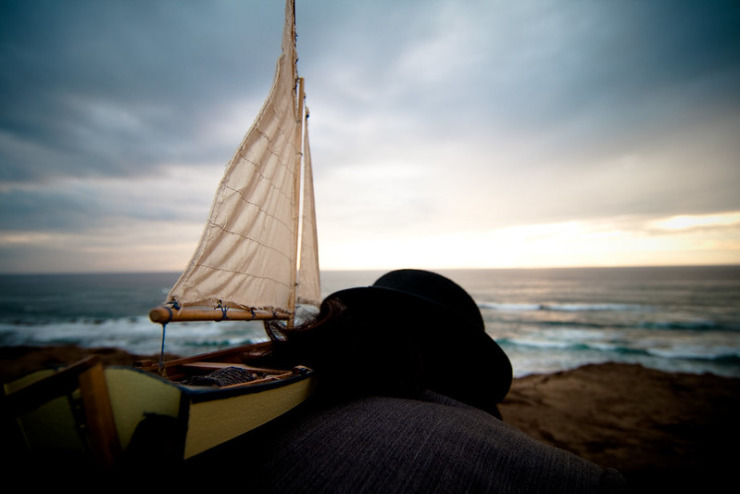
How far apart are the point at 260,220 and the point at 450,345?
2.41 metres

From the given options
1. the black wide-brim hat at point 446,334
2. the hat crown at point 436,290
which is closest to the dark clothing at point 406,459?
the black wide-brim hat at point 446,334

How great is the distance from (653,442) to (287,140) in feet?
26.5

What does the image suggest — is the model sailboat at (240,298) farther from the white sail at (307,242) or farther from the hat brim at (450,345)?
the hat brim at (450,345)

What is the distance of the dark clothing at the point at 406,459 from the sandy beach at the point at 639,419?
7.35 feet

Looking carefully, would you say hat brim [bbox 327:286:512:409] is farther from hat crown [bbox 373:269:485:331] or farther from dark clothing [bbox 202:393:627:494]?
dark clothing [bbox 202:393:627:494]

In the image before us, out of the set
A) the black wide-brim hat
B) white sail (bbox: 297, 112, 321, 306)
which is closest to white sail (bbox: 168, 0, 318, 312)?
white sail (bbox: 297, 112, 321, 306)

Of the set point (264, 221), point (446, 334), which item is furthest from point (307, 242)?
point (446, 334)

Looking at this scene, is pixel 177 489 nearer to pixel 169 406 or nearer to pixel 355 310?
pixel 169 406

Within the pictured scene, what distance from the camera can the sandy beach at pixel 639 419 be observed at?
4.37 m

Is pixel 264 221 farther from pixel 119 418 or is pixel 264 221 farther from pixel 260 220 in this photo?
pixel 119 418

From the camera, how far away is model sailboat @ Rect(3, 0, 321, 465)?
1170mm

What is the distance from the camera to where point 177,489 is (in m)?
1.09

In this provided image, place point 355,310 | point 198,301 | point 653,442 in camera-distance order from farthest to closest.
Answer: point 653,442, point 355,310, point 198,301

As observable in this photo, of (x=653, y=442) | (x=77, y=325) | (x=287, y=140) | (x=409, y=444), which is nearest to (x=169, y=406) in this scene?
(x=409, y=444)
